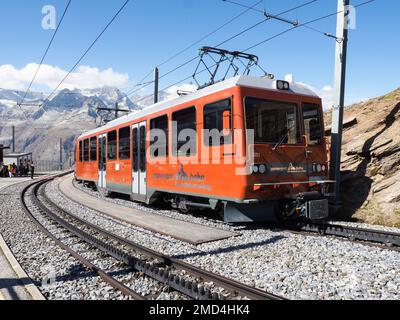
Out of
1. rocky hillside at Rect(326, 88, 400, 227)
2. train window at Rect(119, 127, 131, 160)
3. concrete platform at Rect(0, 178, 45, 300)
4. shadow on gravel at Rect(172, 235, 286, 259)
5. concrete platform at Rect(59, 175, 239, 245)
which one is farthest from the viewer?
train window at Rect(119, 127, 131, 160)

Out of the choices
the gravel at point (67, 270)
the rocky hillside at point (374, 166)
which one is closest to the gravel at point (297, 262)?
the gravel at point (67, 270)

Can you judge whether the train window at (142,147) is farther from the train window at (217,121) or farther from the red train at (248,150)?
the train window at (217,121)

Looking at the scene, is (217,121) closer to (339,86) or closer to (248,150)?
(248,150)

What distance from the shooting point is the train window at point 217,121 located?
25.2ft

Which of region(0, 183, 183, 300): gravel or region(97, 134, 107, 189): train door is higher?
region(97, 134, 107, 189): train door

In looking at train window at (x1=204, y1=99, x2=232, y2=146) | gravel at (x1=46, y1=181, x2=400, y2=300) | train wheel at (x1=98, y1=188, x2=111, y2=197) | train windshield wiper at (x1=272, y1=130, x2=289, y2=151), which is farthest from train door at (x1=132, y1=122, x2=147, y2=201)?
train windshield wiper at (x1=272, y1=130, x2=289, y2=151)

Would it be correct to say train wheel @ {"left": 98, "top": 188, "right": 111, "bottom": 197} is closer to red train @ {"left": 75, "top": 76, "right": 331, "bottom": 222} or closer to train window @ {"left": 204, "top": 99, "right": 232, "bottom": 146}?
red train @ {"left": 75, "top": 76, "right": 331, "bottom": 222}

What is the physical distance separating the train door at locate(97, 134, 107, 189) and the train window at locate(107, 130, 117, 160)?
1.69ft

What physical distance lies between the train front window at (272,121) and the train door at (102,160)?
375 inches

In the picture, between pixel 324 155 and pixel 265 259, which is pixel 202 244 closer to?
pixel 265 259

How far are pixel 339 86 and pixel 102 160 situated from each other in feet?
Answer: 35.4

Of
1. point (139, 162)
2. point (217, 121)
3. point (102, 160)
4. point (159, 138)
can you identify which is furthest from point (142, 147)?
point (102, 160)

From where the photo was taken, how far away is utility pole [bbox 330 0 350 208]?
31.6 ft
